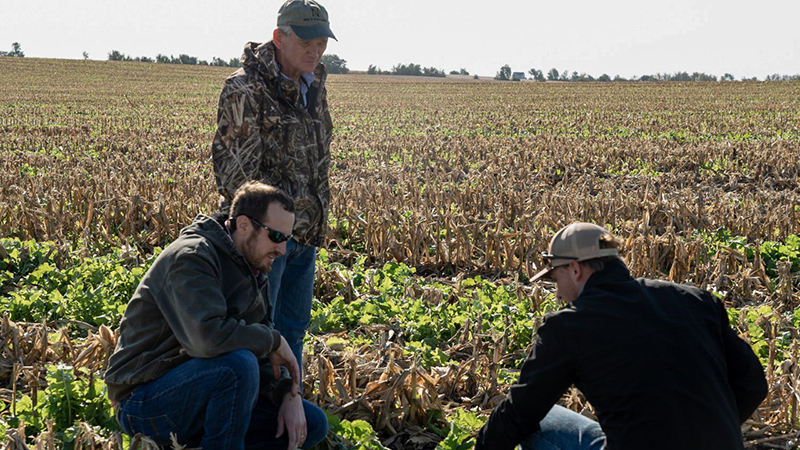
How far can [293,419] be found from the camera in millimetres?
3385

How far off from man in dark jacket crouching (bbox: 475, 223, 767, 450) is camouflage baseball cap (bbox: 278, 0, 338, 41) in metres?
1.82

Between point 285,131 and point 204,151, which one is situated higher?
point 285,131

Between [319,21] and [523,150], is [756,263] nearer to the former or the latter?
[319,21]

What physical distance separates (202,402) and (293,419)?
1.41 ft

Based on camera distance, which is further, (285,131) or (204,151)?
(204,151)

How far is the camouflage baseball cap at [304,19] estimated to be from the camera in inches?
152

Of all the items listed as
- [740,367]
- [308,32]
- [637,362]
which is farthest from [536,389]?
[308,32]

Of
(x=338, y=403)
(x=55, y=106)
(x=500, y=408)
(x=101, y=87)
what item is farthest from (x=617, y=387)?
(x=101, y=87)

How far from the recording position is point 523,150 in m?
15.1

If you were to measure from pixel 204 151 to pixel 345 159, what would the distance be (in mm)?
3384

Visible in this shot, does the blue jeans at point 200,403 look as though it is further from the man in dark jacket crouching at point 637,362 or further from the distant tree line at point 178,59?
the distant tree line at point 178,59

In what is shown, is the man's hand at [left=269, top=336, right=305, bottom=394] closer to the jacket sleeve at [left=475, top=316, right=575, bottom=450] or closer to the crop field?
the crop field

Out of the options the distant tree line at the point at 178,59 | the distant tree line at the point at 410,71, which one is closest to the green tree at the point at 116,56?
the distant tree line at the point at 178,59

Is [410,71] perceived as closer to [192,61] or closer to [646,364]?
[192,61]
